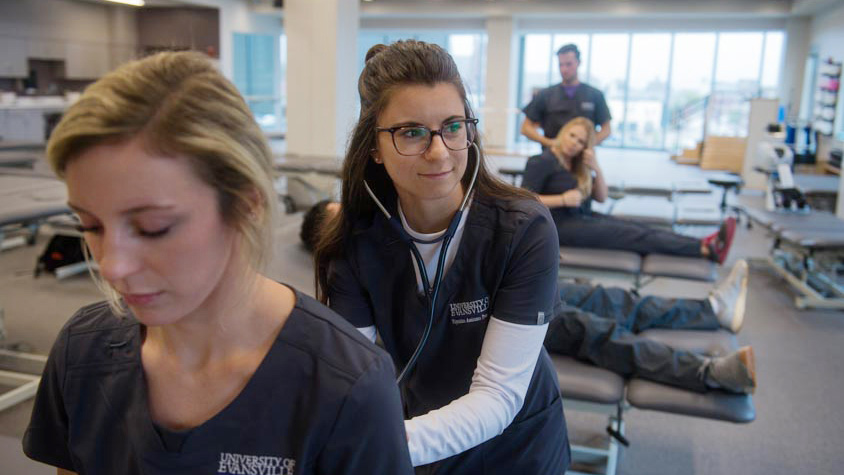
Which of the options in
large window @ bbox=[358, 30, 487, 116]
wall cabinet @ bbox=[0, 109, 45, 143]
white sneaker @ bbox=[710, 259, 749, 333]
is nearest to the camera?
white sneaker @ bbox=[710, 259, 749, 333]

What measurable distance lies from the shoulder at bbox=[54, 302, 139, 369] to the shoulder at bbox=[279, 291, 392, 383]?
214 millimetres

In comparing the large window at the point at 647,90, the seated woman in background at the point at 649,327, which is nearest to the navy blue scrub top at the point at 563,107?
the seated woman in background at the point at 649,327

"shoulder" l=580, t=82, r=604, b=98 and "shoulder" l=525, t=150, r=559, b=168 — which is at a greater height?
"shoulder" l=580, t=82, r=604, b=98

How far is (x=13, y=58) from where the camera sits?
10.5 m

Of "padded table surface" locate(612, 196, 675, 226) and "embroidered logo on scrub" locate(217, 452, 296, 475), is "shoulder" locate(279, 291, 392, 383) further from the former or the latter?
"padded table surface" locate(612, 196, 675, 226)

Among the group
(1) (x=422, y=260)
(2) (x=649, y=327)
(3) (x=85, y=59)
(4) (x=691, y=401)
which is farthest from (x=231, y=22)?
(1) (x=422, y=260)

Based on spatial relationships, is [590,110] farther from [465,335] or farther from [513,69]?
[513,69]

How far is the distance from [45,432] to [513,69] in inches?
519

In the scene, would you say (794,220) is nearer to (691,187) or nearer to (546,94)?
(691,187)

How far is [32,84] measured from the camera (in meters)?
11.0

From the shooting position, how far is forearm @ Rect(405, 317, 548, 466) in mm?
1052

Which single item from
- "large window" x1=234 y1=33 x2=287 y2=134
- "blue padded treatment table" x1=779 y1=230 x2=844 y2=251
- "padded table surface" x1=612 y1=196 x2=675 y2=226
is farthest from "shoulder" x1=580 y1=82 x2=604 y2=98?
"large window" x1=234 y1=33 x2=287 y2=134

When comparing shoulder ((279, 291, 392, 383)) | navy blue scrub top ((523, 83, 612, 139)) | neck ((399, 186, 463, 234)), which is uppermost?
navy blue scrub top ((523, 83, 612, 139))

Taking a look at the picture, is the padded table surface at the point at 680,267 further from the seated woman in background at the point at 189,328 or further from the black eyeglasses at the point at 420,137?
the seated woman in background at the point at 189,328
